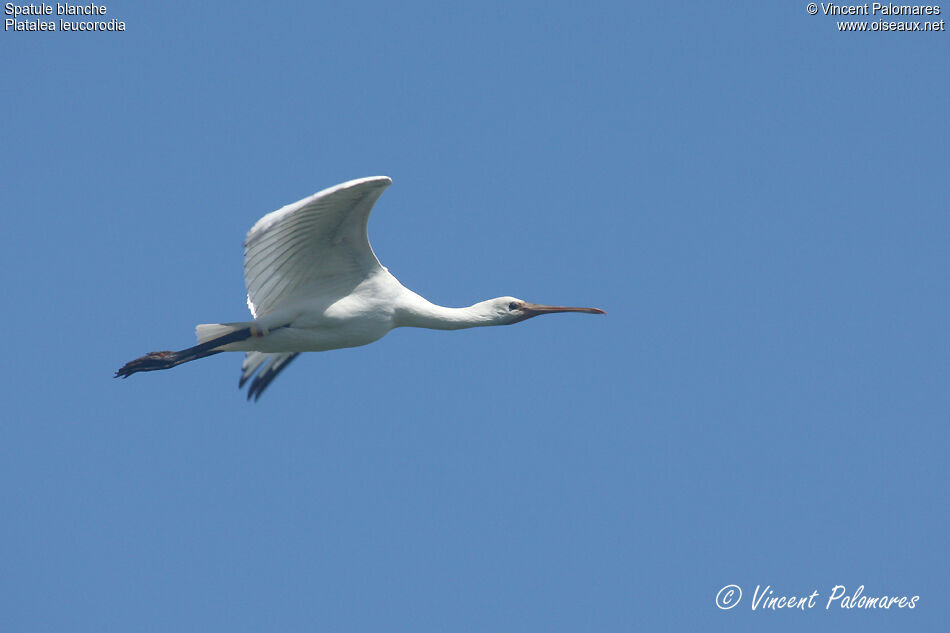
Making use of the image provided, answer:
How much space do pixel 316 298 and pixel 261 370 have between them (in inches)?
117

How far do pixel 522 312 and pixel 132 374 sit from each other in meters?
5.37

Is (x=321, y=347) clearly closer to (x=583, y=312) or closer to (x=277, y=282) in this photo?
(x=277, y=282)

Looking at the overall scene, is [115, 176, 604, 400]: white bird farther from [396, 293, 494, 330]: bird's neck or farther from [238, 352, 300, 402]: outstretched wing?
[238, 352, 300, 402]: outstretched wing

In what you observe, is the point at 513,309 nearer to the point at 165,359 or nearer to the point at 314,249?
the point at 314,249

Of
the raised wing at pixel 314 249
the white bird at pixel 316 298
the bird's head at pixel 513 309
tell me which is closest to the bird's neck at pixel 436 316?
the white bird at pixel 316 298

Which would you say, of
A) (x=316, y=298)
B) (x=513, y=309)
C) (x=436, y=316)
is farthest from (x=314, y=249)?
(x=513, y=309)

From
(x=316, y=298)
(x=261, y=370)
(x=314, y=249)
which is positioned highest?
(x=314, y=249)

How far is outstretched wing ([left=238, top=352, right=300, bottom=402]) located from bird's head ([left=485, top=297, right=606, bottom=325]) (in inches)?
130

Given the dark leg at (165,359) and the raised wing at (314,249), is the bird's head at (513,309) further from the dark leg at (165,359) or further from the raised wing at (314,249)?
the dark leg at (165,359)

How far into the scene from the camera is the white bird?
16.0m

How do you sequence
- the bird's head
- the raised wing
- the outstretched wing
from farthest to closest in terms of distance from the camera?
the outstretched wing → the bird's head → the raised wing

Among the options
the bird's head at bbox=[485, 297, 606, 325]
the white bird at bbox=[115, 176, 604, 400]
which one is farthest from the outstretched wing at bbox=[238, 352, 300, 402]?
the bird's head at bbox=[485, 297, 606, 325]

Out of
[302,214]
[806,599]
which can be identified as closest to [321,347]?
[302,214]

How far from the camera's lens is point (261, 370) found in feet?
63.4
